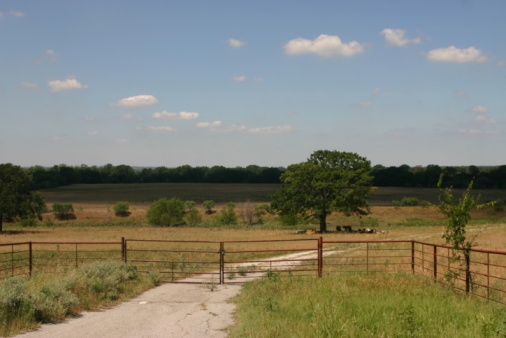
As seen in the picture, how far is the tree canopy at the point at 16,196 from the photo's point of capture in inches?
2226

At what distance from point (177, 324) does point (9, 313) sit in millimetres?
3538

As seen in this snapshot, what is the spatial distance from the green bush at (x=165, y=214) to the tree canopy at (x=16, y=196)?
15.6m

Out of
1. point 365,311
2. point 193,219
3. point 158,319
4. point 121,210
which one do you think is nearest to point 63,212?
point 121,210

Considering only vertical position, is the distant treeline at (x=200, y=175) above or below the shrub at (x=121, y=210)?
above

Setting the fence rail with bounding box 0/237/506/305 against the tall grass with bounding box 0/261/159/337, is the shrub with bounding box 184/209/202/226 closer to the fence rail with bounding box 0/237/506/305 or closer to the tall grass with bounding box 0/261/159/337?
the fence rail with bounding box 0/237/506/305

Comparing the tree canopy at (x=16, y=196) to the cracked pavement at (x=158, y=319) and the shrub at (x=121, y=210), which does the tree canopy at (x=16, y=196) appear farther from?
the cracked pavement at (x=158, y=319)

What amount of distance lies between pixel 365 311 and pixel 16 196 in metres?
58.1

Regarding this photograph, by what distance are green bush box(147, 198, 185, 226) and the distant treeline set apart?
8266 centimetres

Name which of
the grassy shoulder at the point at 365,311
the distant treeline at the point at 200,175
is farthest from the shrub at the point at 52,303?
the distant treeline at the point at 200,175

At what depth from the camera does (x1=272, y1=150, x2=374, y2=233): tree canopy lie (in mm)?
49562

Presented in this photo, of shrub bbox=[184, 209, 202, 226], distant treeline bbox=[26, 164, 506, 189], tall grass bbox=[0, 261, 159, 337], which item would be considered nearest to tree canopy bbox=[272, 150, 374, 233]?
shrub bbox=[184, 209, 202, 226]

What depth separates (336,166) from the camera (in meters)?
51.9

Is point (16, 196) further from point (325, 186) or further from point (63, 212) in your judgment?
point (325, 186)

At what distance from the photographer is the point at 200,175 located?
17662 cm
